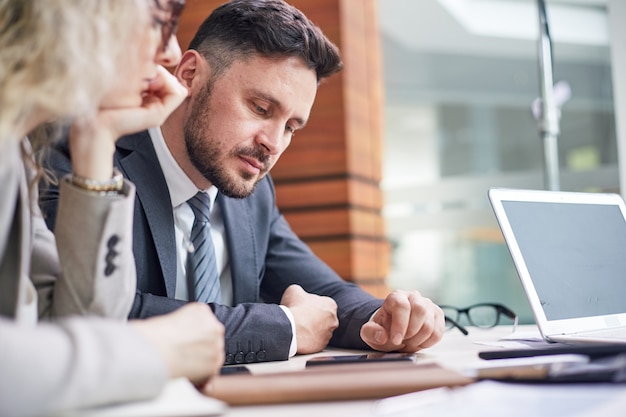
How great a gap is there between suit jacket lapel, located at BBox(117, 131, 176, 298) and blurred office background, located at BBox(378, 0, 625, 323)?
9.44 feet

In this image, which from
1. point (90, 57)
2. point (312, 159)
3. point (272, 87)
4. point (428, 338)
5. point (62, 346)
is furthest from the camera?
point (312, 159)

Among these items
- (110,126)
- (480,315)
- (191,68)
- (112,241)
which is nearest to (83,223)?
(112,241)

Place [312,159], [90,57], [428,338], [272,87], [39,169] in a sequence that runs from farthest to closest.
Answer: [312,159] → [272,87] → [428,338] → [39,169] → [90,57]

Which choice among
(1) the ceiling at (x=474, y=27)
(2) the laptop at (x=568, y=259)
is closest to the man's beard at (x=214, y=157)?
(2) the laptop at (x=568, y=259)

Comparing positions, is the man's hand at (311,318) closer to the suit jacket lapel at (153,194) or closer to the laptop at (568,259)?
the suit jacket lapel at (153,194)

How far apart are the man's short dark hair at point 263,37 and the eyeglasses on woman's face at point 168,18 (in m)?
0.61

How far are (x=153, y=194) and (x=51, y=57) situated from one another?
27.6 inches

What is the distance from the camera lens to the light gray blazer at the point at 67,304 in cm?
69

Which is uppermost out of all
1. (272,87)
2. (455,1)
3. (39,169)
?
(455,1)

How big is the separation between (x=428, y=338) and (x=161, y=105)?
2.18ft

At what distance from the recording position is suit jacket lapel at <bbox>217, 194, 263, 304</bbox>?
175 centimetres

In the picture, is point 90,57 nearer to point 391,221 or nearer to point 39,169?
point 39,169

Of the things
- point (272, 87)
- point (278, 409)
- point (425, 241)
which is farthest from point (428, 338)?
point (425, 241)

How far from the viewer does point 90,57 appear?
90 centimetres
